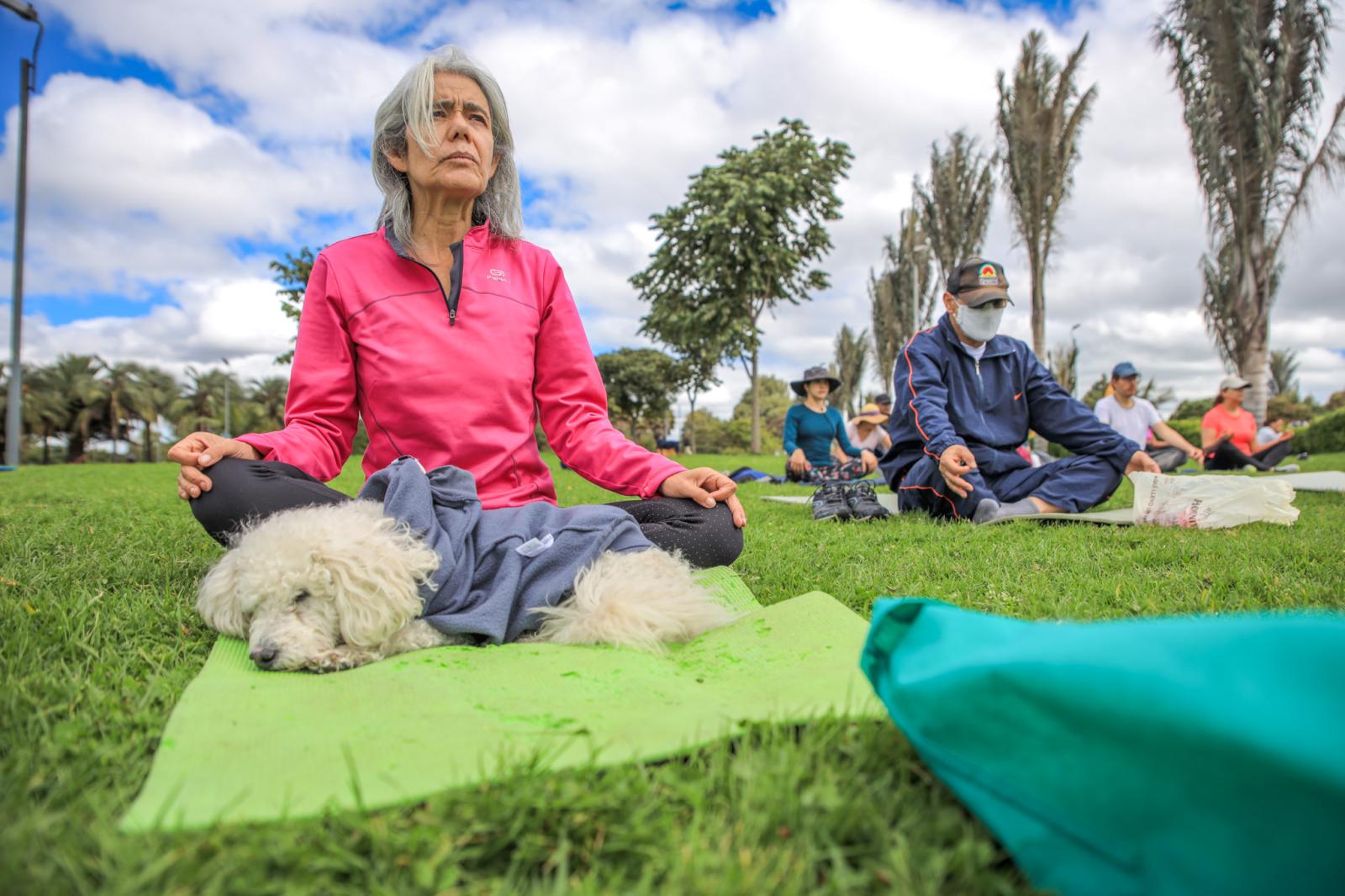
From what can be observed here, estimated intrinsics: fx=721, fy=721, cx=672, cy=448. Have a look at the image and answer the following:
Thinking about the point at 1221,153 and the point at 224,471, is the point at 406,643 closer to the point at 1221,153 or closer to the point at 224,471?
the point at 224,471

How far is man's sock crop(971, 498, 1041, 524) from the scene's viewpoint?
A: 503cm

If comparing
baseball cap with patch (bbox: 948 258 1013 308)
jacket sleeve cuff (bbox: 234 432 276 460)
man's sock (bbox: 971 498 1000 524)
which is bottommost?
man's sock (bbox: 971 498 1000 524)

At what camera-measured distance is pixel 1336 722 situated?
87 centimetres

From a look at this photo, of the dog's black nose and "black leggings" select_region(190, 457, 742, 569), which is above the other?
"black leggings" select_region(190, 457, 742, 569)

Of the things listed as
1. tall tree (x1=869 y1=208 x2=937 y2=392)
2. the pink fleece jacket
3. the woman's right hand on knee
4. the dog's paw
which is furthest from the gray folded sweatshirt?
tall tree (x1=869 y1=208 x2=937 y2=392)

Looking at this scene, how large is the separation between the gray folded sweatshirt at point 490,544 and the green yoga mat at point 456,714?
0.16m

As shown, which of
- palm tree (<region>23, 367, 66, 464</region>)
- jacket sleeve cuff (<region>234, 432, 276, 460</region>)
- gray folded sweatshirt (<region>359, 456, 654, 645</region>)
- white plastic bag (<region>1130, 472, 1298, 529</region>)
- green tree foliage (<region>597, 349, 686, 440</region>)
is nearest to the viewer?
gray folded sweatshirt (<region>359, 456, 654, 645</region>)

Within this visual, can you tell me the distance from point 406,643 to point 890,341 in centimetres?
3465

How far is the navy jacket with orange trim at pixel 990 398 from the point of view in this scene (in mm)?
5281

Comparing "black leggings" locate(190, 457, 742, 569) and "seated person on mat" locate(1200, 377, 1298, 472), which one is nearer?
"black leggings" locate(190, 457, 742, 569)

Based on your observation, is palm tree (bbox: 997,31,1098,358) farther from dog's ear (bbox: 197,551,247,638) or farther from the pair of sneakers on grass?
dog's ear (bbox: 197,551,247,638)

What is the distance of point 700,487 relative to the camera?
115 inches

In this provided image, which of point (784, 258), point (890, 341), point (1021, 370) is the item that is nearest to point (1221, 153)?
point (784, 258)

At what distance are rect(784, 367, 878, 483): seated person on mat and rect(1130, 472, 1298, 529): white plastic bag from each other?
4.97 meters
